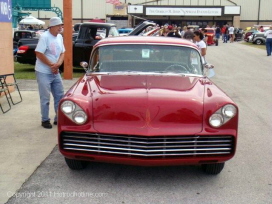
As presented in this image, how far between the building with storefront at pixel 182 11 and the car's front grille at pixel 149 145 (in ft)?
158

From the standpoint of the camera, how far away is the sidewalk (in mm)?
4582

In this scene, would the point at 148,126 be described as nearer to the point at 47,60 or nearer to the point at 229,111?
the point at 229,111

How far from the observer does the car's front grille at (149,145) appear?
13.6ft

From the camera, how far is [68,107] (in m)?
4.39

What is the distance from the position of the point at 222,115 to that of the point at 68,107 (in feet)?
5.38

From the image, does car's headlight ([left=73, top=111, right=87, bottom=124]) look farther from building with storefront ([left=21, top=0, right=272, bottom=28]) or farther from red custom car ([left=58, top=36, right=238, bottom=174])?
building with storefront ([left=21, top=0, right=272, bottom=28])

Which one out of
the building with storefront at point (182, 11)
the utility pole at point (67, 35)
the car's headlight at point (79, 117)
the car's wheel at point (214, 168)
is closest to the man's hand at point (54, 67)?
the car's headlight at point (79, 117)

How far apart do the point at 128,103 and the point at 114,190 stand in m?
0.93

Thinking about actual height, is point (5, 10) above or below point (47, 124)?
above

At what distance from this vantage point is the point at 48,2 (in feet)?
118

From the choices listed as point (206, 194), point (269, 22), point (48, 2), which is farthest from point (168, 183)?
point (269, 22)

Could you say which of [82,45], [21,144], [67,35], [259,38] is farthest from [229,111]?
[259,38]

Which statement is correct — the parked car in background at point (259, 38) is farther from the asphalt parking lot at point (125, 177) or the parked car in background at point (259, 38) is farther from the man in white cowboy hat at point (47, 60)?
the man in white cowboy hat at point (47, 60)

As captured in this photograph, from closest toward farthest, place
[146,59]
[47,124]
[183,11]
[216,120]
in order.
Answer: [216,120] < [146,59] < [47,124] < [183,11]
